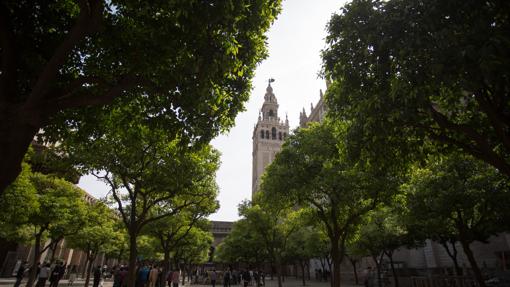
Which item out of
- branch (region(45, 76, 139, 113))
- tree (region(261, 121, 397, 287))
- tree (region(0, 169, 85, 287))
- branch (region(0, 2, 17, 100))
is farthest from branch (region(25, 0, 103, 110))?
tree (region(0, 169, 85, 287))

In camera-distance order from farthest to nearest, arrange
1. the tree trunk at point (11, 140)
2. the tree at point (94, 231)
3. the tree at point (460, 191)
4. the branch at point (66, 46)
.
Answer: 1. the tree at point (94, 231)
2. the tree at point (460, 191)
3. the branch at point (66, 46)
4. the tree trunk at point (11, 140)

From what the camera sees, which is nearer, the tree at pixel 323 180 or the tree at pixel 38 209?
the tree at pixel 323 180

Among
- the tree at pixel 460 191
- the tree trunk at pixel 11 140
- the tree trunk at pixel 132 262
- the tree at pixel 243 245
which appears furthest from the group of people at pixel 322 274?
the tree trunk at pixel 11 140

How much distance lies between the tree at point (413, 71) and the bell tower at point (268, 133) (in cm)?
7891

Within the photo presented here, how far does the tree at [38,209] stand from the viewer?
16156mm

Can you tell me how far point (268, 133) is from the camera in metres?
94.0

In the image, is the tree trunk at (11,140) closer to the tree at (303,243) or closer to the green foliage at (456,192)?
the green foliage at (456,192)

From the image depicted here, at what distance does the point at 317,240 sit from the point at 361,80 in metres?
32.3

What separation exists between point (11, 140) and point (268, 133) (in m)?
88.7

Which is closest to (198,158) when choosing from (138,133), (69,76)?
(138,133)

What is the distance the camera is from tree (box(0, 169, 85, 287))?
1616 cm

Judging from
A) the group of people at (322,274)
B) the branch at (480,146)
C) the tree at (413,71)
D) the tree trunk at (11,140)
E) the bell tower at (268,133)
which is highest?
the bell tower at (268,133)

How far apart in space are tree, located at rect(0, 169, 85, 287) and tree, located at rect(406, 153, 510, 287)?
19.1 meters

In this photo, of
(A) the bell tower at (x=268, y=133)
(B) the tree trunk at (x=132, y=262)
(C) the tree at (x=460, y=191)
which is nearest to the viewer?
(C) the tree at (x=460, y=191)
